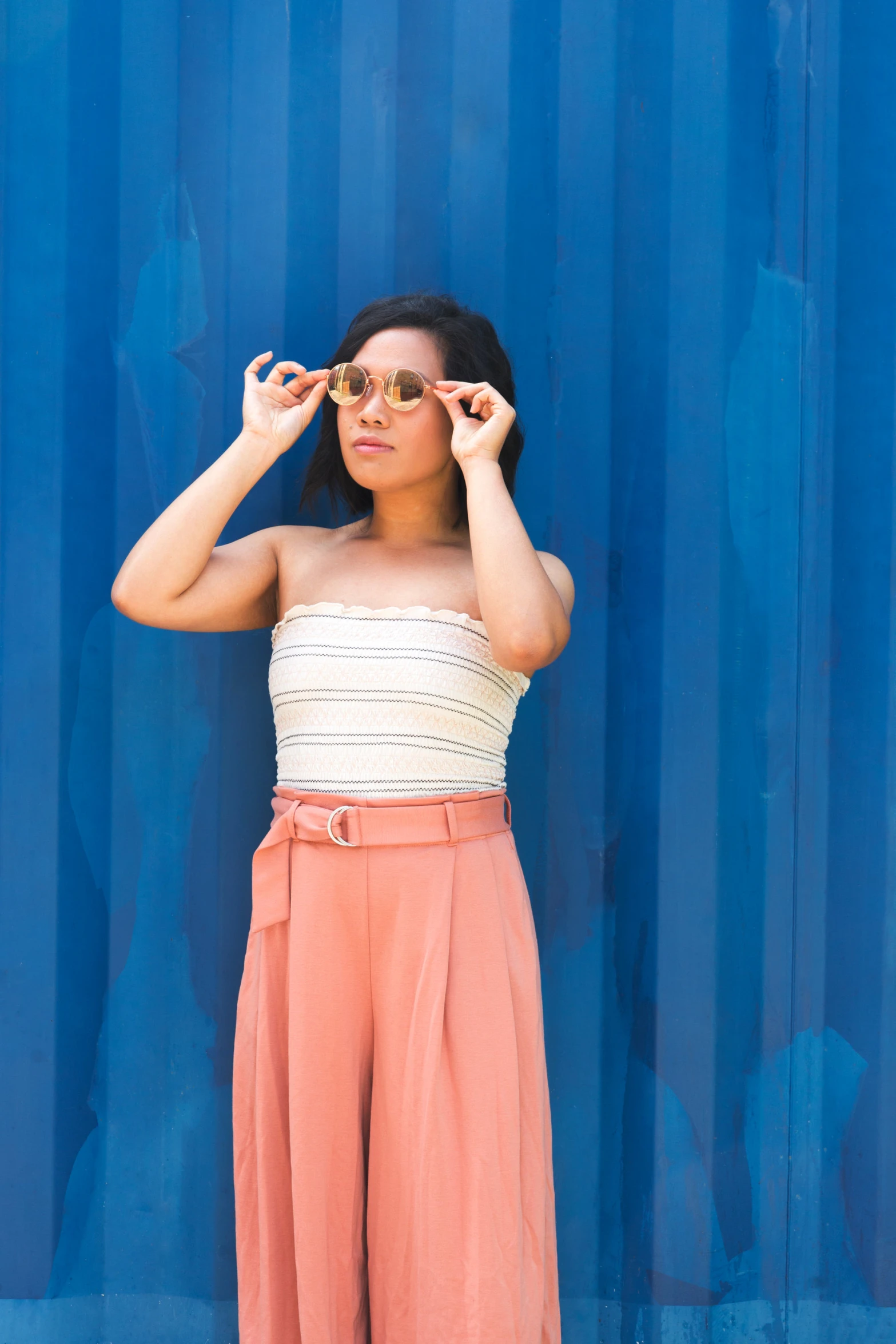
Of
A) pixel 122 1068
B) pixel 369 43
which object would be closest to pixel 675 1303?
pixel 122 1068

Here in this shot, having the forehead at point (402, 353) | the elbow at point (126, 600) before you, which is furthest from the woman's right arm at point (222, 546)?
the forehead at point (402, 353)

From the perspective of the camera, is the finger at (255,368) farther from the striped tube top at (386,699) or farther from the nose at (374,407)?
the striped tube top at (386,699)

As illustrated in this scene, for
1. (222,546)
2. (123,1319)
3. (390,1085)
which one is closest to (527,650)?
(222,546)

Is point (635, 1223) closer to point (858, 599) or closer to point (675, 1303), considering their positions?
point (675, 1303)

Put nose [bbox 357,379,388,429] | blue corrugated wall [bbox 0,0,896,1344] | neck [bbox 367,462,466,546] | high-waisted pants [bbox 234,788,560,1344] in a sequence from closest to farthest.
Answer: high-waisted pants [bbox 234,788,560,1344]
nose [bbox 357,379,388,429]
neck [bbox 367,462,466,546]
blue corrugated wall [bbox 0,0,896,1344]

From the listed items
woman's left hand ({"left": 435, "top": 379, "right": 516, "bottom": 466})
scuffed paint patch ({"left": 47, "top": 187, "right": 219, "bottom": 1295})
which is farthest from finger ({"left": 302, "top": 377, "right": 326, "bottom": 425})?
scuffed paint patch ({"left": 47, "top": 187, "right": 219, "bottom": 1295})

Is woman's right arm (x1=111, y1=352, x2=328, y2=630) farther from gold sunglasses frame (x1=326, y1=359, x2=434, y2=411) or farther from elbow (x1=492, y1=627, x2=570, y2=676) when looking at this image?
elbow (x1=492, y1=627, x2=570, y2=676)

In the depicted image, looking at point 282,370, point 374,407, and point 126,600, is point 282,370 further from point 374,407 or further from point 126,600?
point 126,600

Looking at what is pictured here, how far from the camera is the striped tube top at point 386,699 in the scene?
62.4 inches

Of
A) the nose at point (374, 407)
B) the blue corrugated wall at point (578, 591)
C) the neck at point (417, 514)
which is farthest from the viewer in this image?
the blue corrugated wall at point (578, 591)

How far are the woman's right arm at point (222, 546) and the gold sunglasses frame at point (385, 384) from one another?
0.13 metres

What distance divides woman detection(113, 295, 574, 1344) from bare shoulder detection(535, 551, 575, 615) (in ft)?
0.11

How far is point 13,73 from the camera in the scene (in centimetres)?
201

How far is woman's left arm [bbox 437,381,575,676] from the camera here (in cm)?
157
